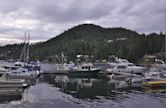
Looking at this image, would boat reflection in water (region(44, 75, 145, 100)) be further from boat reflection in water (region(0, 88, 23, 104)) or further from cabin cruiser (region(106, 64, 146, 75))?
cabin cruiser (region(106, 64, 146, 75))

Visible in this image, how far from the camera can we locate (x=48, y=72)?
301 feet

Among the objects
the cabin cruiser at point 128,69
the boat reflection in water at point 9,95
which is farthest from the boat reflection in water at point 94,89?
the cabin cruiser at point 128,69

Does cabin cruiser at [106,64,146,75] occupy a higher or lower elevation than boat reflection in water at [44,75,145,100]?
higher

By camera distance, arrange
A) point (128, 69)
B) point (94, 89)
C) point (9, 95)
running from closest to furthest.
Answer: point (9, 95), point (94, 89), point (128, 69)

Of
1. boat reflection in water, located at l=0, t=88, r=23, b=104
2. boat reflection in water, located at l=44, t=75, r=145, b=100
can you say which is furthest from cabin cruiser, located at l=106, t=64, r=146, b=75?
boat reflection in water, located at l=0, t=88, r=23, b=104

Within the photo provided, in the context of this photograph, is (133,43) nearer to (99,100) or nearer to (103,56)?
(103,56)

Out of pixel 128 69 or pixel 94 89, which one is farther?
pixel 128 69

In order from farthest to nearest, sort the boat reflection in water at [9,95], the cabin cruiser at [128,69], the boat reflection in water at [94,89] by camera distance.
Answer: the cabin cruiser at [128,69] < the boat reflection in water at [94,89] < the boat reflection in water at [9,95]

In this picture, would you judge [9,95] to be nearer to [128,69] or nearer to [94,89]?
[94,89]

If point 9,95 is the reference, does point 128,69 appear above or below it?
above

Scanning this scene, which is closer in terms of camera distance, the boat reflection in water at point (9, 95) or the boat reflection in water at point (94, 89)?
the boat reflection in water at point (9, 95)

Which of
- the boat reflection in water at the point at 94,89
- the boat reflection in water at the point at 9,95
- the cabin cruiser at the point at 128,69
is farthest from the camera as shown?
the cabin cruiser at the point at 128,69

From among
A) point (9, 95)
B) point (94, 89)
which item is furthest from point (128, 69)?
point (9, 95)

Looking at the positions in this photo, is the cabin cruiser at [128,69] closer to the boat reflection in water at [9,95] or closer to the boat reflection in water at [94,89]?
the boat reflection in water at [94,89]
